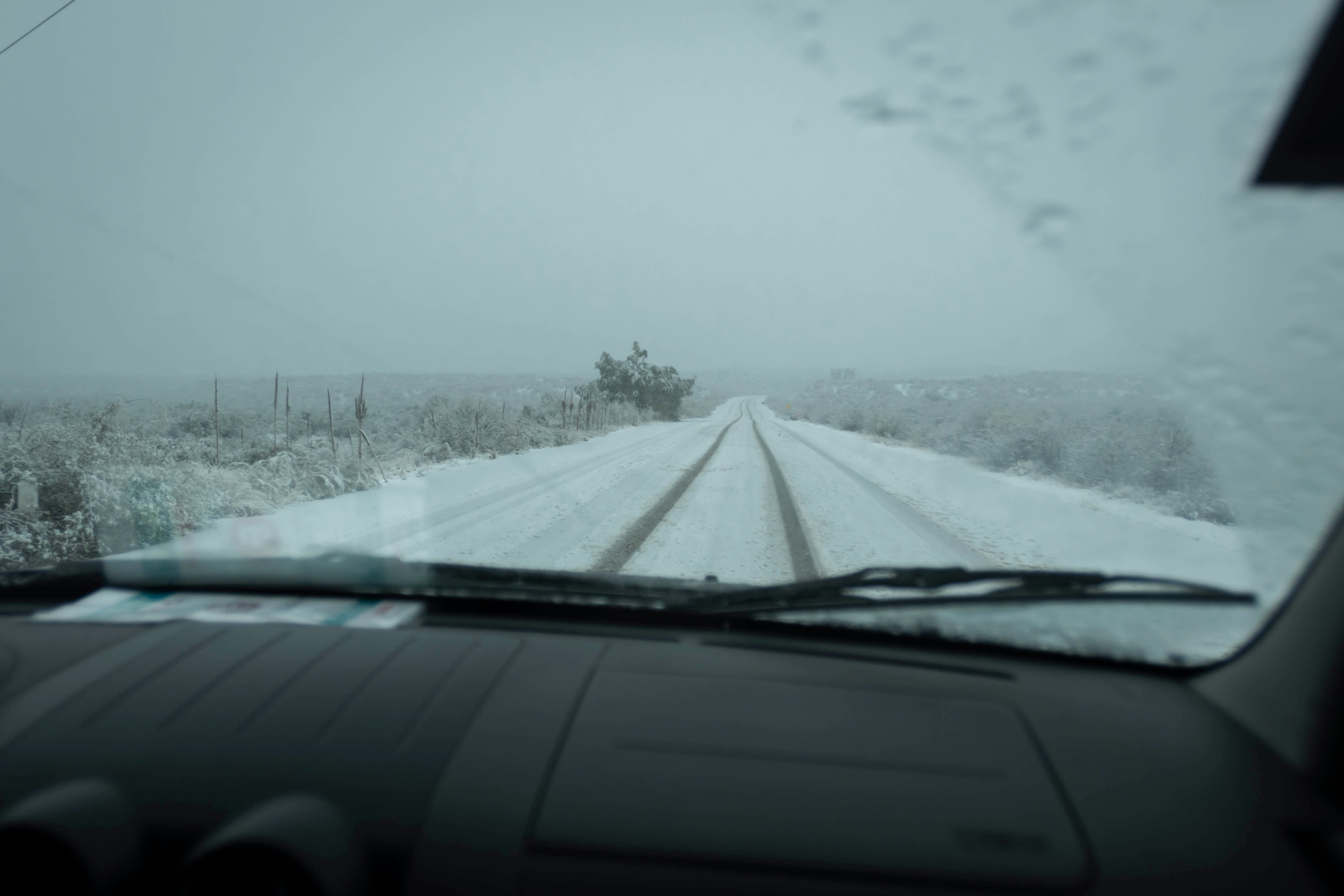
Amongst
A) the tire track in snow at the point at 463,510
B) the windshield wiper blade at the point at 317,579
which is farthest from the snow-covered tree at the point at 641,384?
the windshield wiper blade at the point at 317,579

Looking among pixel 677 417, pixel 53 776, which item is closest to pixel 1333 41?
pixel 53 776

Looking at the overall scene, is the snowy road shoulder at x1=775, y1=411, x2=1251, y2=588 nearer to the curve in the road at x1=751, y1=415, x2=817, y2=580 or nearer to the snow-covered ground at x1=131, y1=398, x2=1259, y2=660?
the snow-covered ground at x1=131, y1=398, x2=1259, y2=660

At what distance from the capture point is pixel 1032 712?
1844mm

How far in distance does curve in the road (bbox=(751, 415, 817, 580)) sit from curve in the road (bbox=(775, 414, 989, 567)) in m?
1.08

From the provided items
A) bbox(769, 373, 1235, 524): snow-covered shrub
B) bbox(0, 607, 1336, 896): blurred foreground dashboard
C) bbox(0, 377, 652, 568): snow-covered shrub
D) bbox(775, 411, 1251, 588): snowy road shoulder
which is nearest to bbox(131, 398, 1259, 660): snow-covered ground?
bbox(775, 411, 1251, 588): snowy road shoulder

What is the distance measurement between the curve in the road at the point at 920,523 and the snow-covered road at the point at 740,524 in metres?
0.03

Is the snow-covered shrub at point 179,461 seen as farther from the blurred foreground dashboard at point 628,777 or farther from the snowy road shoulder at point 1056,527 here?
the snowy road shoulder at point 1056,527

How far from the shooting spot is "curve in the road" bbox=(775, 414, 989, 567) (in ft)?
18.9

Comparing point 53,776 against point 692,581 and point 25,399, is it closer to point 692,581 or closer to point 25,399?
point 692,581

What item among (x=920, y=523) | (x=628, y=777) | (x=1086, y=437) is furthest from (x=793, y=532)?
(x=1086, y=437)

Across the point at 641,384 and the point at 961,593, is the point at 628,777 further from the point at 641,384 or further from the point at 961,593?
the point at 641,384

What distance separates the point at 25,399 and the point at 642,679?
16.1 m

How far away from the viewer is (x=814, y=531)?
267 inches

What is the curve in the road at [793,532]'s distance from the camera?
5367 mm
